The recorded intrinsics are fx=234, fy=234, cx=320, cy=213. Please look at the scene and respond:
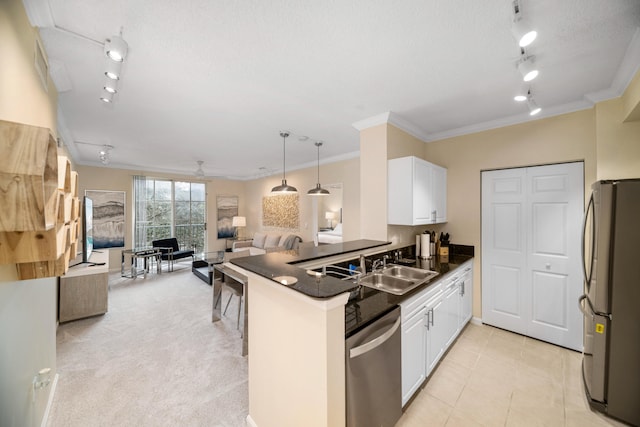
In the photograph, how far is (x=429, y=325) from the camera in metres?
2.10

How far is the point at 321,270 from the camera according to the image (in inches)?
83.7

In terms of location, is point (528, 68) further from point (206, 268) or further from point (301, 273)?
point (206, 268)

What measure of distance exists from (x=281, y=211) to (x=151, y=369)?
15.8 ft

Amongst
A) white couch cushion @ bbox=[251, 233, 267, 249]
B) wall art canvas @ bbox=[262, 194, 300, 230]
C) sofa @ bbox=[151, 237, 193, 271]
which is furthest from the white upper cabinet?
sofa @ bbox=[151, 237, 193, 271]

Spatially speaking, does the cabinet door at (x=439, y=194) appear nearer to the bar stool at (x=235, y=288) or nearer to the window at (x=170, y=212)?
the bar stool at (x=235, y=288)

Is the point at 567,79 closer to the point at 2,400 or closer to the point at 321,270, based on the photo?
the point at 321,270

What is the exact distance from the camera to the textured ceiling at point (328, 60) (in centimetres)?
140

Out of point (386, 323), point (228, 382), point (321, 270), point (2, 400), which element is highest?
point (321, 270)

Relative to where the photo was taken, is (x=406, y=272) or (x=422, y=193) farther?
(x=422, y=193)

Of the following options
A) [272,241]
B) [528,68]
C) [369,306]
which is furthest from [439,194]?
[272,241]

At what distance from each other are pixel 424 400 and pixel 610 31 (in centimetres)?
301

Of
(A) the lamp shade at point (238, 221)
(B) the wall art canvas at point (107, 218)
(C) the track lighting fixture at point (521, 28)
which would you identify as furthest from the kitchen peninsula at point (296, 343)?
(A) the lamp shade at point (238, 221)

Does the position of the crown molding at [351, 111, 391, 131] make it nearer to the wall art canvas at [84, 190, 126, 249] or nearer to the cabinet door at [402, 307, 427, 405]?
the cabinet door at [402, 307, 427, 405]

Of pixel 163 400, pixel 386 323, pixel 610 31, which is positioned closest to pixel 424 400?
pixel 386 323
